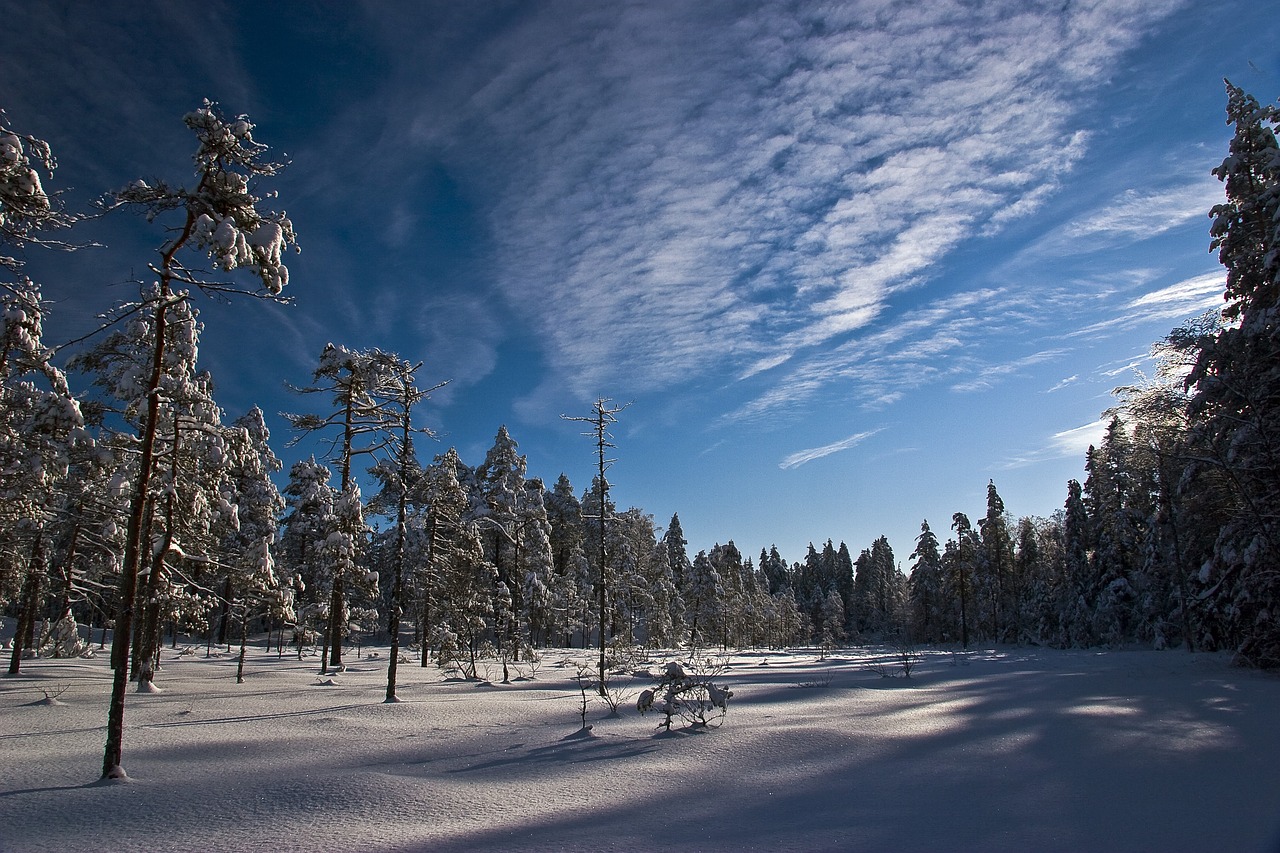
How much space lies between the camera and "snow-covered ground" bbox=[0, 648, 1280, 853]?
6.20 m

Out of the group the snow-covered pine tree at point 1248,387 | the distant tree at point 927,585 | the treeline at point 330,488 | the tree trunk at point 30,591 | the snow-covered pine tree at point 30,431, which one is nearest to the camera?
the treeline at point 330,488

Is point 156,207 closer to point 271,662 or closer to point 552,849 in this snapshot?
point 552,849

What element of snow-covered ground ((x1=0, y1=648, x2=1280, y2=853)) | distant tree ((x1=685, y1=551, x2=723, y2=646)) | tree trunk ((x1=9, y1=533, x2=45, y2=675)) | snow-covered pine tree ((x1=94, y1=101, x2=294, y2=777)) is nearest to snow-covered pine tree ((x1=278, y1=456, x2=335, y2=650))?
tree trunk ((x1=9, y1=533, x2=45, y2=675))

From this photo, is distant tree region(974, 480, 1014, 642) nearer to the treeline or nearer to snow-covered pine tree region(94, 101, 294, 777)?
the treeline

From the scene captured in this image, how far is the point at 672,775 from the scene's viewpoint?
28.6 ft

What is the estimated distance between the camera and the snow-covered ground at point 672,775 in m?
6.20

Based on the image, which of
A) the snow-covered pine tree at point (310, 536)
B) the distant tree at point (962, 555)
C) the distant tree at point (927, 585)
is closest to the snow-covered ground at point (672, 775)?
the snow-covered pine tree at point (310, 536)

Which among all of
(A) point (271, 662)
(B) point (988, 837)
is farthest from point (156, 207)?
(A) point (271, 662)

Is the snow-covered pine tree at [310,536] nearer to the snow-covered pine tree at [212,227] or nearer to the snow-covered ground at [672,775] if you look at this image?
the snow-covered ground at [672,775]

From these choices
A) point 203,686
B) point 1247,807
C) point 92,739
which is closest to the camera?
point 1247,807

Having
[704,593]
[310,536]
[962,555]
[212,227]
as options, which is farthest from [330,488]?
[962,555]

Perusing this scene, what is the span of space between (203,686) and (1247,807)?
26783 mm

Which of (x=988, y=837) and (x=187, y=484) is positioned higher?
(x=187, y=484)

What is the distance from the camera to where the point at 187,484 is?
65.6 ft
